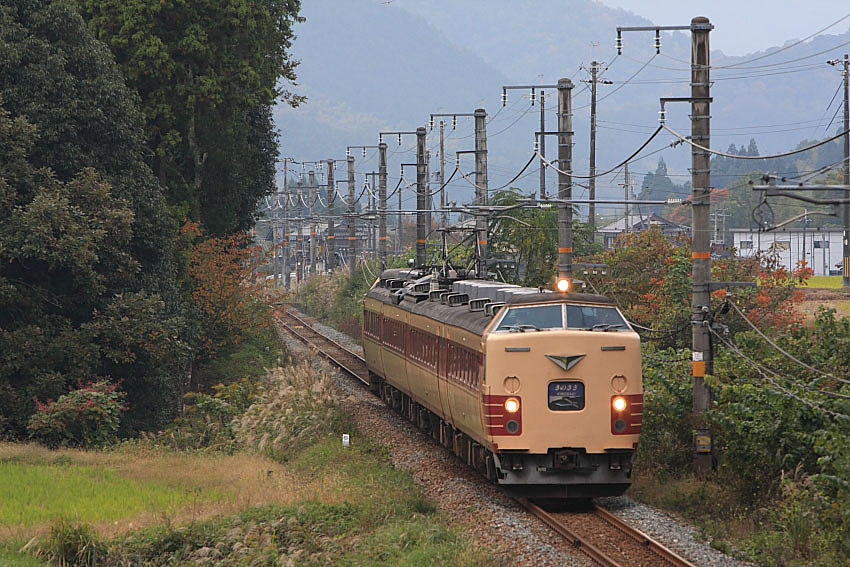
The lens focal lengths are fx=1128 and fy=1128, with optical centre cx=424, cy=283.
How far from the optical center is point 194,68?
34.4 m

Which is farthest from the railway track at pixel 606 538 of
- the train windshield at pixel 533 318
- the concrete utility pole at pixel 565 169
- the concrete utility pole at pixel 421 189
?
the concrete utility pole at pixel 421 189

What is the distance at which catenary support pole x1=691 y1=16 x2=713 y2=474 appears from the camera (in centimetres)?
1862

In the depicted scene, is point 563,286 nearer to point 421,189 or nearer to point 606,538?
point 606,538

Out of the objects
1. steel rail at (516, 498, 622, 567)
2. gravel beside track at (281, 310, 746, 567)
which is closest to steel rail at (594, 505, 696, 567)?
gravel beside track at (281, 310, 746, 567)

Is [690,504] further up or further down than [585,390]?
further down

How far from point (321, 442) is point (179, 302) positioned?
10.3m

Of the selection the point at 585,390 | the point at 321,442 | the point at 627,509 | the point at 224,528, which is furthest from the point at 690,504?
the point at 321,442

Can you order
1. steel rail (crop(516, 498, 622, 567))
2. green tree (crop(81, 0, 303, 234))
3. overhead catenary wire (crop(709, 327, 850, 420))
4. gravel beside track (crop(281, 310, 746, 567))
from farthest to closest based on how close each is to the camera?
1. green tree (crop(81, 0, 303, 234))
2. overhead catenary wire (crop(709, 327, 850, 420))
3. gravel beside track (crop(281, 310, 746, 567))
4. steel rail (crop(516, 498, 622, 567))

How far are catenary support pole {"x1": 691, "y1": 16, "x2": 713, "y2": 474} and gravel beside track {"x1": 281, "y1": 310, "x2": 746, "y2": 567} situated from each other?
7.95 ft

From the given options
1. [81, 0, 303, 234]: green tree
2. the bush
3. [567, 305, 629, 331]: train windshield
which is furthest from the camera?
[81, 0, 303, 234]: green tree

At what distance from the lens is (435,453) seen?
22703 mm

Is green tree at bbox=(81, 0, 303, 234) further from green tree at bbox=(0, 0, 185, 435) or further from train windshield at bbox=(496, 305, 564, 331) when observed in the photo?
train windshield at bbox=(496, 305, 564, 331)

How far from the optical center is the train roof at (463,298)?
17638 millimetres

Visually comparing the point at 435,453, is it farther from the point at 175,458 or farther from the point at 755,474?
the point at 755,474
